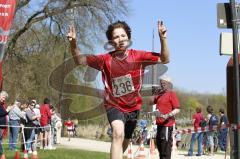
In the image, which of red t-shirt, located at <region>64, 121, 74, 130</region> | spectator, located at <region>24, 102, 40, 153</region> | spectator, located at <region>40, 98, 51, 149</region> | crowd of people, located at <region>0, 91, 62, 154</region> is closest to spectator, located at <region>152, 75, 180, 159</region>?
crowd of people, located at <region>0, 91, 62, 154</region>

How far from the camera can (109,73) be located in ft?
22.5

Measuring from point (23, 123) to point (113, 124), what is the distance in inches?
492

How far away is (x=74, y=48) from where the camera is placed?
6617 mm

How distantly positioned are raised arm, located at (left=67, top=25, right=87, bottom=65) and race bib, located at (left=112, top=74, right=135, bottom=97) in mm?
445

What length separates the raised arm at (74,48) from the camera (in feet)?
21.2

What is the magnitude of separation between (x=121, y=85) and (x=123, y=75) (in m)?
0.12

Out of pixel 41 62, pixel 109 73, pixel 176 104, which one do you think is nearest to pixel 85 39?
pixel 41 62

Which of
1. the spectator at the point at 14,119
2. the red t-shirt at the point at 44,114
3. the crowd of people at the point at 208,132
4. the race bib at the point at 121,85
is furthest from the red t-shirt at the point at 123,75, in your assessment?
the red t-shirt at the point at 44,114

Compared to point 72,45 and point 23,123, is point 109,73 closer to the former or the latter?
point 72,45

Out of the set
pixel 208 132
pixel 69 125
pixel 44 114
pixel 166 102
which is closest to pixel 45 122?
pixel 44 114

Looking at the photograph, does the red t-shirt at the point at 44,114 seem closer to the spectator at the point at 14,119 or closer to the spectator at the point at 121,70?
the spectator at the point at 14,119

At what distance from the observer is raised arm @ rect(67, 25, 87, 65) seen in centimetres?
647

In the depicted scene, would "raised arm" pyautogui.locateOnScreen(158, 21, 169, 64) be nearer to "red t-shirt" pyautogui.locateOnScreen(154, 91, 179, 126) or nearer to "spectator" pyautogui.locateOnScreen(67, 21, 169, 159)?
"spectator" pyautogui.locateOnScreen(67, 21, 169, 159)

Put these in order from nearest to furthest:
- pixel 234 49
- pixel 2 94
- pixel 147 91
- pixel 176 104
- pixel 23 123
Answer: pixel 147 91 → pixel 234 49 → pixel 176 104 → pixel 2 94 → pixel 23 123
